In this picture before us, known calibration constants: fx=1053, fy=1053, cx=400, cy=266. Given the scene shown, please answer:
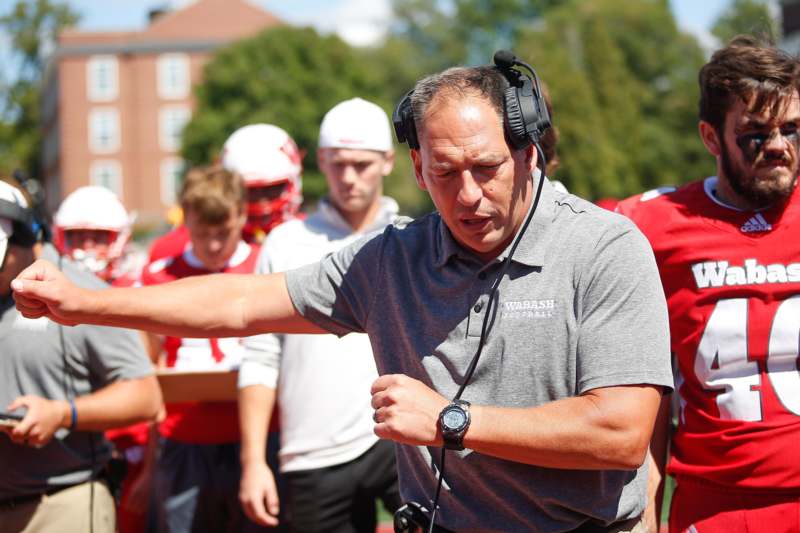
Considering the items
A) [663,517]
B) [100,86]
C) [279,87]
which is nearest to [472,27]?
[279,87]

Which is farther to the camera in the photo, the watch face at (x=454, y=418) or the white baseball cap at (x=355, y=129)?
the white baseball cap at (x=355, y=129)

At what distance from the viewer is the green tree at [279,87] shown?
5422cm

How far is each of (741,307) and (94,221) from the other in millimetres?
4130

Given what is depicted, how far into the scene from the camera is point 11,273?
12.6 feet

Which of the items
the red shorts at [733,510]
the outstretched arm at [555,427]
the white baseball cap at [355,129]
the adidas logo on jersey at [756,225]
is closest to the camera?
the outstretched arm at [555,427]

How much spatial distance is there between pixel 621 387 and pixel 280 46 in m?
55.8

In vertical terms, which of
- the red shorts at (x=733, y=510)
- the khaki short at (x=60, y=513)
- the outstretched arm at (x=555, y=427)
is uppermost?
the outstretched arm at (x=555, y=427)

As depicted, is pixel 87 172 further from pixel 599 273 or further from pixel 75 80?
pixel 599 273

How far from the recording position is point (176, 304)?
2900mm

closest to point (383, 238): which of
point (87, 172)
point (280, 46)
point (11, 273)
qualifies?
point (11, 273)

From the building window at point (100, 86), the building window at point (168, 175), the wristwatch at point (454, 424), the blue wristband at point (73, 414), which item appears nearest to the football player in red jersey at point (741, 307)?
the wristwatch at point (454, 424)

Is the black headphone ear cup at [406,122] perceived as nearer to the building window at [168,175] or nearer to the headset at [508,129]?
the headset at [508,129]

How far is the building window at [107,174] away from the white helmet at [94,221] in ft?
237

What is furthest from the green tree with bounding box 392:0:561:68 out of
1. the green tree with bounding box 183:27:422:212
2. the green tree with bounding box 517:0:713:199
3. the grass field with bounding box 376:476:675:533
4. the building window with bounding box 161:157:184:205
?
the grass field with bounding box 376:476:675:533
